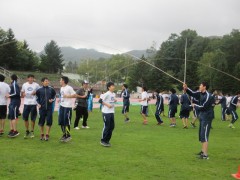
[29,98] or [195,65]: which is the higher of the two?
[195,65]

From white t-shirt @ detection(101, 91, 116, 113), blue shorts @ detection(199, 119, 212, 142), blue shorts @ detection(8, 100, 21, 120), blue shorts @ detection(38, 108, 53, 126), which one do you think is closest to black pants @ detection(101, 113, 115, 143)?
white t-shirt @ detection(101, 91, 116, 113)

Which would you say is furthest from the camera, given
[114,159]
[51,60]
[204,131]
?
[51,60]

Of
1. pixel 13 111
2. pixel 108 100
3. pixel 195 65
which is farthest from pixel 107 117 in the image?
pixel 195 65

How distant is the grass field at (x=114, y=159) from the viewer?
24.0ft

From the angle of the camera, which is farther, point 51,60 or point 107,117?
point 51,60

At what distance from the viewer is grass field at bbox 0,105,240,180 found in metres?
7.31

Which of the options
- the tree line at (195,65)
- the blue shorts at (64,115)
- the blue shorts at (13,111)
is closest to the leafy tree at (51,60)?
the tree line at (195,65)

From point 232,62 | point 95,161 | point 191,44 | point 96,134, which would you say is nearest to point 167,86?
point 232,62

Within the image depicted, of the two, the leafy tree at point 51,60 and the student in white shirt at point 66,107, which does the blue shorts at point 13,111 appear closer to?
the student in white shirt at point 66,107

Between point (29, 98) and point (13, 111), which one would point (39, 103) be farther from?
point (13, 111)

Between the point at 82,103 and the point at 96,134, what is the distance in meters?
2.68

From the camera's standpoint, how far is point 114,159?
8.78 meters

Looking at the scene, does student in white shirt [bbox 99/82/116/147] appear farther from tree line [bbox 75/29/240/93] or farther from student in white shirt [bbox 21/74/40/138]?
tree line [bbox 75/29/240/93]

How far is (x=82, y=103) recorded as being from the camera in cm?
1578
